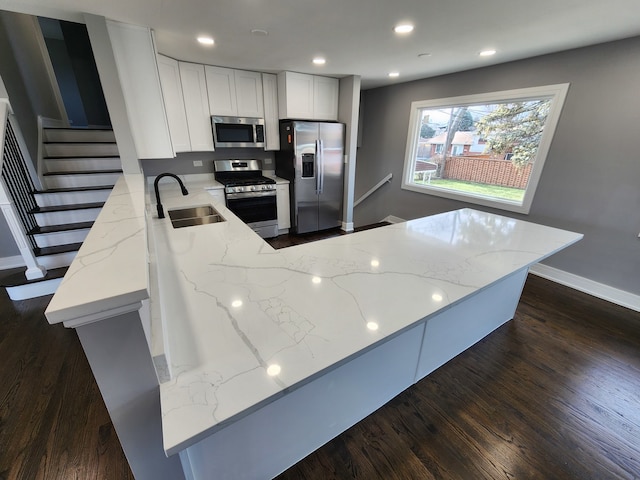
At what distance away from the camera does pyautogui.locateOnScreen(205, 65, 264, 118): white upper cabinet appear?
3535 mm

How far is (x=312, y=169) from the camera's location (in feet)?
13.4

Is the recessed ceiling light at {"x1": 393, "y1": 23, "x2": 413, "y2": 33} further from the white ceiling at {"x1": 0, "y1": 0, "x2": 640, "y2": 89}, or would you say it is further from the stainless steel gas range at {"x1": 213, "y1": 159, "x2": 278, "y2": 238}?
the stainless steel gas range at {"x1": 213, "y1": 159, "x2": 278, "y2": 238}

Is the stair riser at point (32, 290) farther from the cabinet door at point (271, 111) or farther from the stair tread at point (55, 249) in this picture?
the cabinet door at point (271, 111)

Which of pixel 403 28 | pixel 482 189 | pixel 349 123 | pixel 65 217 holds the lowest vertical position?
pixel 65 217

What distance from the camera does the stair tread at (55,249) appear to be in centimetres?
268

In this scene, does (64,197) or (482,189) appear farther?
(482,189)

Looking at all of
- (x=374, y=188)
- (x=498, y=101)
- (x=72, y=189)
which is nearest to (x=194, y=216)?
(x=72, y=189)

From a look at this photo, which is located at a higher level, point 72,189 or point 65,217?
point 72,189

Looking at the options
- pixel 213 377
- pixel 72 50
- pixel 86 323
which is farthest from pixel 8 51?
pixel 213 377

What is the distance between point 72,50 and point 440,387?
694cm

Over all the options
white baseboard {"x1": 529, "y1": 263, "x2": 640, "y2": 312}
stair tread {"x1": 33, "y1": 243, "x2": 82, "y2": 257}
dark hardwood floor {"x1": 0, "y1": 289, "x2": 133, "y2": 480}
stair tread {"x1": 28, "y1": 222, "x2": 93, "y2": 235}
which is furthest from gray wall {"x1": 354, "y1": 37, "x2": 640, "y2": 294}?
stair tread {"x1": 33, "y1": 243, "x2": 82, "y2": 257}

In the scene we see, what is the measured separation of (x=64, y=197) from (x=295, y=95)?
122 inches

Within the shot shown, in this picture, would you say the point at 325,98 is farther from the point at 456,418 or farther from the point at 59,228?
the point at 456,418

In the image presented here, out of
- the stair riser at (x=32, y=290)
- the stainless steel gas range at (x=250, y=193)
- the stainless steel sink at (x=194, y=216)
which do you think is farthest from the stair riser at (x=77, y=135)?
the stainless steel sink at (x=194, y=216)
